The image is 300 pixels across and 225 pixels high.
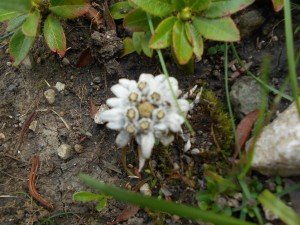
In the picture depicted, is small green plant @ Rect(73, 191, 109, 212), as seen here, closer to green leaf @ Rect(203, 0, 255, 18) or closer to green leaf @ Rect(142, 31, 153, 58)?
green leaf @ Rect(142, 31, 153, 58)

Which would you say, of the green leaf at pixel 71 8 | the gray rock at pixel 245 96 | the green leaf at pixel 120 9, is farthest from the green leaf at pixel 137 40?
the gray rock at pixel 245 96

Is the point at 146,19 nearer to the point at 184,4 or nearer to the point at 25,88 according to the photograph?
the point at 184,4

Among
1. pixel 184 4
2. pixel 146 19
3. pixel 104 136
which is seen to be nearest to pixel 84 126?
pixel 104 136

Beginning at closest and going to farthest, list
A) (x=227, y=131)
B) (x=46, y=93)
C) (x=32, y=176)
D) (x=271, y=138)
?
(x=271, y=138) → (x=227, y=131) → (x=32, y=176) → (x=46, y=93)

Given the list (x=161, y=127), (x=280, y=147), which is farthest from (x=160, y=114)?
(x=280, y=147)

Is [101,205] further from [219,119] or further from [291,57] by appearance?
[291,57]

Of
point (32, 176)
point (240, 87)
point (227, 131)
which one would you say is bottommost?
point (32, 176)

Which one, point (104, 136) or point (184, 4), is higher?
point (184, 4)
